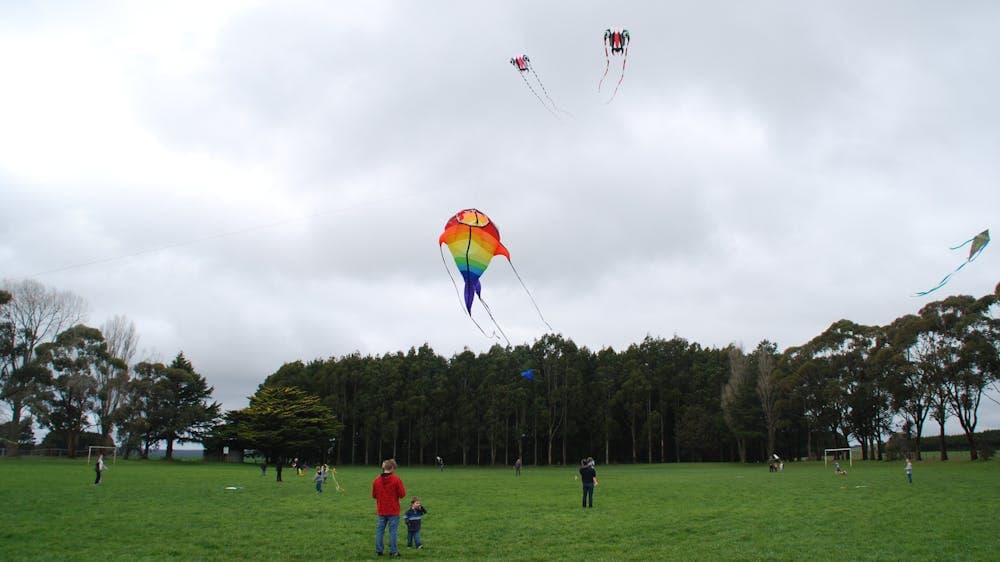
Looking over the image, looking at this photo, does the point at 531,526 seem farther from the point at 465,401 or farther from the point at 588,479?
the point at 465,401

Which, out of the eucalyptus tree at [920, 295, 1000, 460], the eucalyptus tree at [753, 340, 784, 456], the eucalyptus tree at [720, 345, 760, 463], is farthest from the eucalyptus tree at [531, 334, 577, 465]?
the eucalyptus tree at [920, 295, 1000, 460]

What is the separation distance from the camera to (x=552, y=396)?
241ft

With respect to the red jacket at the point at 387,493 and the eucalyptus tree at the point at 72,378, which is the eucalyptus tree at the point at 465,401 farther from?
the red jacket at the point at 387,493

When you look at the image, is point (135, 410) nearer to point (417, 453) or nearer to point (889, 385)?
point (417, 453)

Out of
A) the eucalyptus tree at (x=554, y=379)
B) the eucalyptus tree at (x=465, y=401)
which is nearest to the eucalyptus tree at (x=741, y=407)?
the eucalyptus tree at (x=554, y=379)

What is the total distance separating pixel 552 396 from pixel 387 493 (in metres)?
63.9

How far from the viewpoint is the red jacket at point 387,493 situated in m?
10.6

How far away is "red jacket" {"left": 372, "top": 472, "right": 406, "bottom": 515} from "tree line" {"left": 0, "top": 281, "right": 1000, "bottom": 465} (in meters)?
33.7

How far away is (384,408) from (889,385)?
50884 mm

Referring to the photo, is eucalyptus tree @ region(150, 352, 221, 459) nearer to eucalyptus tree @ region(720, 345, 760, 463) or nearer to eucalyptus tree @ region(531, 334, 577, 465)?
eucalyptus tree @ region(531, 334, 577, 465)

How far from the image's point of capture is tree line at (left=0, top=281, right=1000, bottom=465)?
51156 mm

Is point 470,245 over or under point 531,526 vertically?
over

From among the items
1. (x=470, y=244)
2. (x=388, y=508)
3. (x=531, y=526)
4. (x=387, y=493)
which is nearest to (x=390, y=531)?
(x=388, y=508)

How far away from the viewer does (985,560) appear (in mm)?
9805
